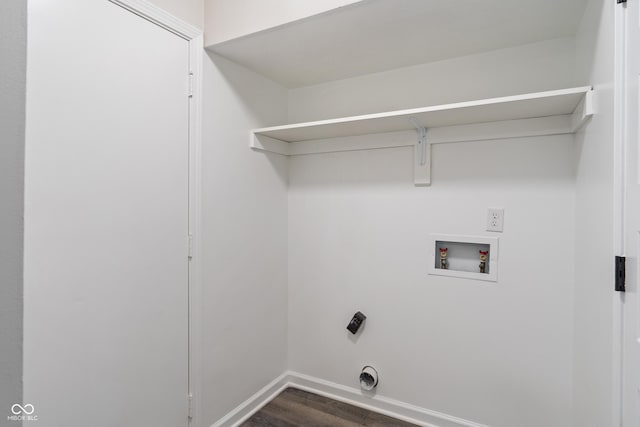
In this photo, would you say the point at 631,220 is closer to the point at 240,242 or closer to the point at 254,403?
the point at 240,242

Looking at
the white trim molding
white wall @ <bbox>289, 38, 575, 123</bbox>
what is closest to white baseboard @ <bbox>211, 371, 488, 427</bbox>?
white wall @ <bbox>289, 38, 575, 123</bbox>

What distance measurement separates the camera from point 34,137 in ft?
3.84

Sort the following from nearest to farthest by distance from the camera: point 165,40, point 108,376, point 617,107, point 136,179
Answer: point 617,107 → point 108,376 → point 136,179 → point 165,40

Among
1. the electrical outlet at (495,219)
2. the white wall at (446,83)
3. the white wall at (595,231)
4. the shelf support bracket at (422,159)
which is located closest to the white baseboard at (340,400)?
the white wall at (595,231)

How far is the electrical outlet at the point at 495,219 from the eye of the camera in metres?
1.84

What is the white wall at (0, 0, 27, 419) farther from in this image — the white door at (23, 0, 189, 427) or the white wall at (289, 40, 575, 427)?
the white wall at (289, 40, 575, 427)

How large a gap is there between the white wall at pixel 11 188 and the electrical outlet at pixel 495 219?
1.95 metres

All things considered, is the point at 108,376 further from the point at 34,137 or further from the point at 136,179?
the point at 34,137

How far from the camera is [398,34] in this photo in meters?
1.67

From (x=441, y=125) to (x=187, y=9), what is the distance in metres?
1.50

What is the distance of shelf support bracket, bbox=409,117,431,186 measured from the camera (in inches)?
79.1

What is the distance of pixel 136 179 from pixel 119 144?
163mm

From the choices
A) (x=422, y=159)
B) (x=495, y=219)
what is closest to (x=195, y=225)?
(x=422, y=159)

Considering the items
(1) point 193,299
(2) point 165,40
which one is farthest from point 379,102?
(1) point 193,299
